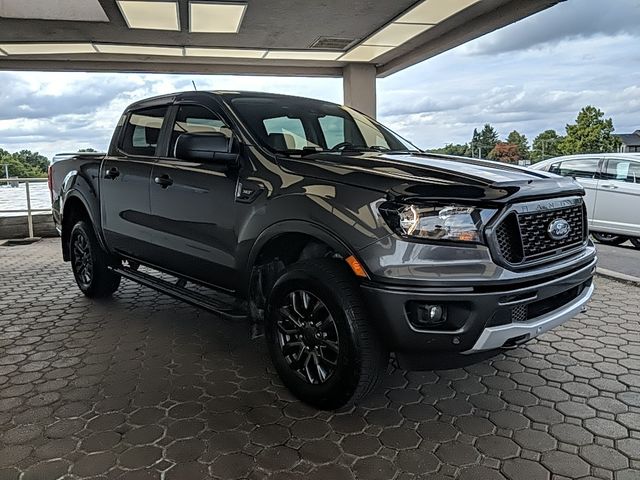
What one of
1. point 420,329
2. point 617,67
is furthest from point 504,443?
point 617,67

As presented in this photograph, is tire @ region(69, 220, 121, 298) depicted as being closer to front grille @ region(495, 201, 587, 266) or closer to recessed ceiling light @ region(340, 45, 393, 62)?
front grille @ region(495, 201, 587, 266)

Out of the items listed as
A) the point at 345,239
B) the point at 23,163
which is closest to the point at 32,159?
the point at 23,163

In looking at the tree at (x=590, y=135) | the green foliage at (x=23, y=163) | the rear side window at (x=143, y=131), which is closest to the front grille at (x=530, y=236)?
the rear side window at (x=143, y=131)

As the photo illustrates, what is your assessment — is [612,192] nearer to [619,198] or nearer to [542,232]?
[619,198]

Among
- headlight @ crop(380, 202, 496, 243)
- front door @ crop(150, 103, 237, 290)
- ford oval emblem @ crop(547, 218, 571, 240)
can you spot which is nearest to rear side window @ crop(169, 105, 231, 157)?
front door @ crop(150, 103, 237, 290)

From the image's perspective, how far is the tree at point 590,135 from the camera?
9.30m

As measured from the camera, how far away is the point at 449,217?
2.31 metres

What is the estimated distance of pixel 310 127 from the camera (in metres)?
3.57

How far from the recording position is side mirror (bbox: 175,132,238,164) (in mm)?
2984

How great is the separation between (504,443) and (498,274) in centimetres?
79

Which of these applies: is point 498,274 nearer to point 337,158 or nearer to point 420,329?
point 420,329

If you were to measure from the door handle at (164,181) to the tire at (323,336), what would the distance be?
123cm

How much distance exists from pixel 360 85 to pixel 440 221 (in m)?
9.37

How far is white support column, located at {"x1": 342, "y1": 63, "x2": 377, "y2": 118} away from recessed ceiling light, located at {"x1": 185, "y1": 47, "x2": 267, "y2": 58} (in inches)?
83.6
